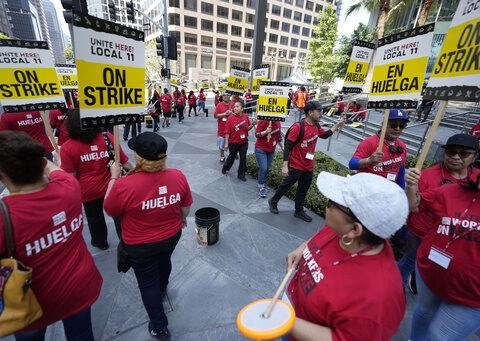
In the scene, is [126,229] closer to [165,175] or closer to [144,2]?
[165,175]

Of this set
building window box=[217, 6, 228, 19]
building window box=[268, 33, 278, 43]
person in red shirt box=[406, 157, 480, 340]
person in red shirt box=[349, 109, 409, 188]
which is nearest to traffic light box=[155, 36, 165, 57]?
person in red shirt box=[349, 109, 409, 188]

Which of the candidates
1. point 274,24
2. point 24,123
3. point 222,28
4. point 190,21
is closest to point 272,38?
point 274,24

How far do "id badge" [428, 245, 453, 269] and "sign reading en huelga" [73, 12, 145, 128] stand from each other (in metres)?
3.14

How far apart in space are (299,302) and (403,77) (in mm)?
2594

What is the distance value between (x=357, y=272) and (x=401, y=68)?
2472 mm

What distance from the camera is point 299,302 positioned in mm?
1436

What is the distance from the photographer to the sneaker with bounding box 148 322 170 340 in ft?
8.05

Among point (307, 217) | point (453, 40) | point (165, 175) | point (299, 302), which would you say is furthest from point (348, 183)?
point (307, 217)

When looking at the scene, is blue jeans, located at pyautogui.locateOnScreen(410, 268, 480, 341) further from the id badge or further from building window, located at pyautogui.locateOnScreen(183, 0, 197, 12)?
building window, located at pyautogui.locateOnScreen(183, 0, 197, 12)

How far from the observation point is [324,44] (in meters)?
30.4

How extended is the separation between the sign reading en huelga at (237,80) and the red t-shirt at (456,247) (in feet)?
21.0

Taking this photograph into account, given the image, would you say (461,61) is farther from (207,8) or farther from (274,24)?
(274,24)

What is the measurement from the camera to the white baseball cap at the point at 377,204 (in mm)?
1103

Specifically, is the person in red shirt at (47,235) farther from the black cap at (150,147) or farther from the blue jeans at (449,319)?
the blue jeans at (449,319)
